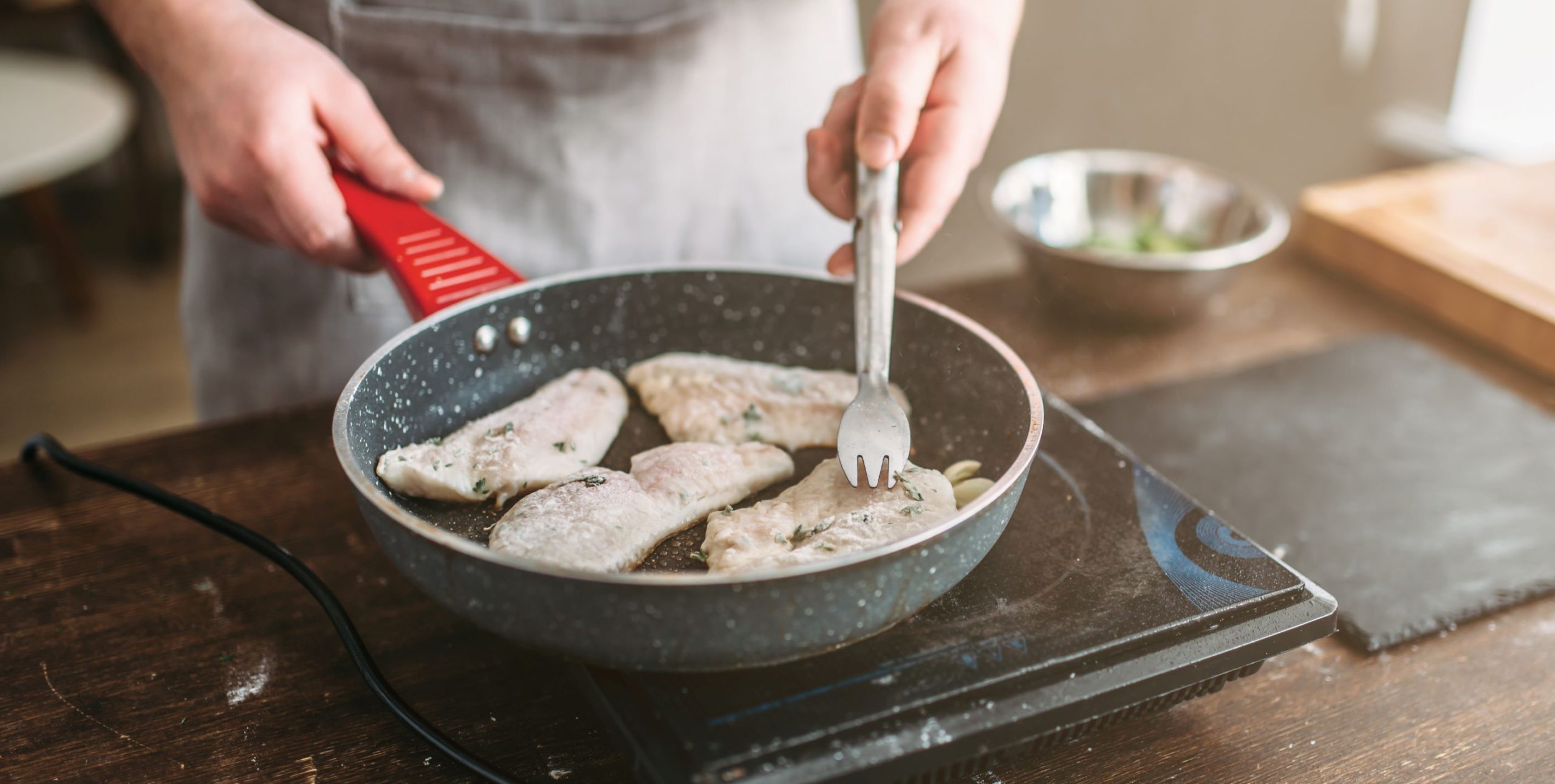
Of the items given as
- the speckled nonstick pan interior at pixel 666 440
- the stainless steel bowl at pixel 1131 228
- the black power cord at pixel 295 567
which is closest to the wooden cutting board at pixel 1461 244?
the stainless steel bowl at pixel 1131 228

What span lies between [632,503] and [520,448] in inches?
6.1

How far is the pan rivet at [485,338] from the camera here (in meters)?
1.08

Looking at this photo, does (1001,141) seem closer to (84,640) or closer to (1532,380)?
(1532,380)

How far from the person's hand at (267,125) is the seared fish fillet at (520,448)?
282mm

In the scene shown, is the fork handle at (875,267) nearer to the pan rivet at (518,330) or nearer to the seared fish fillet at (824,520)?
the seared fish fillet at (824,520)

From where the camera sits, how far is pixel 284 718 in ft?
2.75

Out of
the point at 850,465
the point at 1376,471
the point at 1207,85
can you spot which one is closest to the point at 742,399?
the point at 850,465

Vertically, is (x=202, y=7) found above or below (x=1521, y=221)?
above

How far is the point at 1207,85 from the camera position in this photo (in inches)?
125

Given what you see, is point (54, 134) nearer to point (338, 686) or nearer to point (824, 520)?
point (338, 686)

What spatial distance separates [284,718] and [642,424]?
1.44ft

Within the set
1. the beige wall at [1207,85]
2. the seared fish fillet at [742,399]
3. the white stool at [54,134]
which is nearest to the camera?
the seared fish fillet at [742,399]

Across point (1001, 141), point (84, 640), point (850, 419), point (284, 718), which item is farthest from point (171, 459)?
point (1001, 141)

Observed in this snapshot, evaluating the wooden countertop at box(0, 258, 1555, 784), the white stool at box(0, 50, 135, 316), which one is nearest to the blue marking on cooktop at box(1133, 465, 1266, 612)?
the wooden countertop at box(0, 258, 1555, 784)
